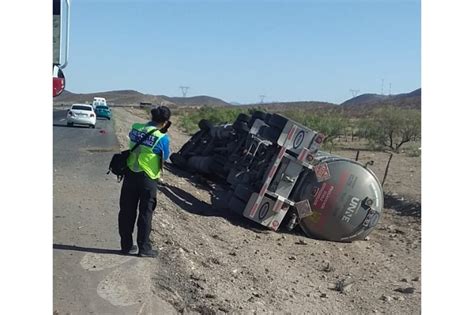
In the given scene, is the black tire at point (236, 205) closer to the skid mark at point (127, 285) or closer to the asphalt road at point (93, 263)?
the asphalt road at point (93, 263)

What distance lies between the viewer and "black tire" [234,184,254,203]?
9711 mm

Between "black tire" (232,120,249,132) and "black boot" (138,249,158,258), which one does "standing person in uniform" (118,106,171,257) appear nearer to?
"black boot" (138,249,158,258)

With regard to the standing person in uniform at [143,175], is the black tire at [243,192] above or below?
below

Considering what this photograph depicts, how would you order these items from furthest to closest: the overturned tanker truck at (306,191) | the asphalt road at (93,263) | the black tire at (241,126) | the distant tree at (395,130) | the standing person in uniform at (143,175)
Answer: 1. the distant tree at (395,130)
2. the black tire at (241,126)
3. the overturned tanker truck at (306,191)
4. the standing person in uniform at (143,175)
5. the asphalt road at (93,263)

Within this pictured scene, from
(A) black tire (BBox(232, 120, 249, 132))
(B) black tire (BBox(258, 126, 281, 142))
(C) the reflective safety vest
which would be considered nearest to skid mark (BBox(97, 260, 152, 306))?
(C) the reflective safety vest

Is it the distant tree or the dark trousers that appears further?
the distant tree

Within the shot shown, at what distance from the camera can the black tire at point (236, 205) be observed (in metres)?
9.80

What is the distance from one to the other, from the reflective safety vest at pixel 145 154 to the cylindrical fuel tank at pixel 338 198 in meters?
3.46

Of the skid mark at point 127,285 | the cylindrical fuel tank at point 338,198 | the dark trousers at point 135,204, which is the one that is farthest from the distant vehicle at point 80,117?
the skid mark at point 127,285

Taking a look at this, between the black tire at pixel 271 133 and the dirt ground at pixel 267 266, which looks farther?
the black tire at pixel 271 133

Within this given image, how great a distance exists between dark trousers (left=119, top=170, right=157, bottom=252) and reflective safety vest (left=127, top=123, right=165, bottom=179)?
2.3 inches

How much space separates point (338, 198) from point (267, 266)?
221 centimetres
